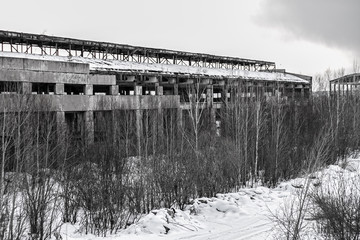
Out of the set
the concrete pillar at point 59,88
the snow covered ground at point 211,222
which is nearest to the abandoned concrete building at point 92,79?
the concrete pillar at point 59,88

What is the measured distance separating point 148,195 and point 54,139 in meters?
6.02

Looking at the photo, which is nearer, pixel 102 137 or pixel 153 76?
pixel 102 137

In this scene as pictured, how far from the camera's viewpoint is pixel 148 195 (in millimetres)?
18000

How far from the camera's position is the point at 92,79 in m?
27.0

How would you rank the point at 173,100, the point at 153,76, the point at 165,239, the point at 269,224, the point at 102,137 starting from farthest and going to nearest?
the point at 153,76 < the point at 173,100 < the point at 102,137 < the point at 269,224 < the point at 165,239

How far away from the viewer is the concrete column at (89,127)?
2351cm

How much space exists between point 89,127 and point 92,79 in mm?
3966

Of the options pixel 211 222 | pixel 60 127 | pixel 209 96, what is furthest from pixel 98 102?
pixel 211 222

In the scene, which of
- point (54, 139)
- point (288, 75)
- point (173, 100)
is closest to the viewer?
point (54, 139)

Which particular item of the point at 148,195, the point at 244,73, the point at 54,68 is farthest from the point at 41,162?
the point at 244,73

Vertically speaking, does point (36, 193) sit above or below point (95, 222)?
above

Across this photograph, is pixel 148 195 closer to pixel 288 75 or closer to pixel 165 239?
pixel 165 239

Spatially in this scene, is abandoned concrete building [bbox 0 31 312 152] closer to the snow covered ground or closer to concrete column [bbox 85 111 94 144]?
concrete column [bbox 85 111 94 144]

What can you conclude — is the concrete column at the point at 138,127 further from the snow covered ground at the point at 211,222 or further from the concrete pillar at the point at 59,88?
the concrete pillar at the point at 59,88
